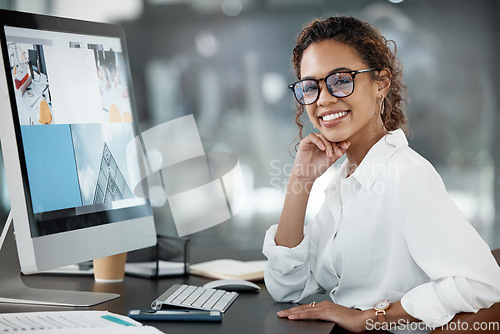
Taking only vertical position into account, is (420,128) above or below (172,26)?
below

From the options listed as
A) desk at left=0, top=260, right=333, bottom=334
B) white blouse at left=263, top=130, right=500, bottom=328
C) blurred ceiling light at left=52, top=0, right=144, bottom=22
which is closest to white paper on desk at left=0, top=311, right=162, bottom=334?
desk at left=0, top=260, right=333, bottom=334

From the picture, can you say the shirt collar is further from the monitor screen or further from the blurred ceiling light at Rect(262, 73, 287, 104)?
the blurred ceiling light at Rect(262, 73, 287, 104)

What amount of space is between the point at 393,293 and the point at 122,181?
0.74 meters

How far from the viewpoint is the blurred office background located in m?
3.94

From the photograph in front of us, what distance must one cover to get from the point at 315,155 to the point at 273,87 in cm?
290

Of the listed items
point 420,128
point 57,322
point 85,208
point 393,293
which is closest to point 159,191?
point 85,208

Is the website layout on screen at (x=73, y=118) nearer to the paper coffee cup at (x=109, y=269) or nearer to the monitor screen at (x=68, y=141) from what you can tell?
the monitor screen at (x=68, y=141)

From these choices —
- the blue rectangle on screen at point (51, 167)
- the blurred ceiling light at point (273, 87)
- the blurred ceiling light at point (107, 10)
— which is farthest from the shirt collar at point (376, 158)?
the blurred ceiling light at point (107, 10)

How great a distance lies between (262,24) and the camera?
4.41 m

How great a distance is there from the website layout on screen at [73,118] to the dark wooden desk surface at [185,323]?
0.72 feet

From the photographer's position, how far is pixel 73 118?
135 cm

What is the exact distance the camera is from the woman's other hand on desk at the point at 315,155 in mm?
1492

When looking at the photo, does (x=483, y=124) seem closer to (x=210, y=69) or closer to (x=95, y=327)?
(x=210, y=69)

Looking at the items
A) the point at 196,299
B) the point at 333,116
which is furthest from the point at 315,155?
the point at 196,299
